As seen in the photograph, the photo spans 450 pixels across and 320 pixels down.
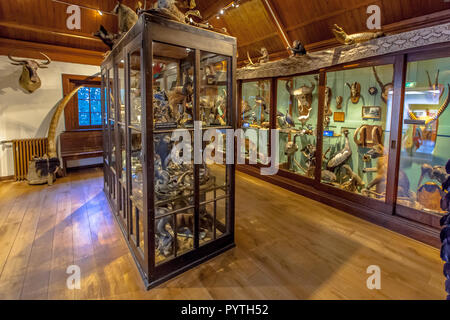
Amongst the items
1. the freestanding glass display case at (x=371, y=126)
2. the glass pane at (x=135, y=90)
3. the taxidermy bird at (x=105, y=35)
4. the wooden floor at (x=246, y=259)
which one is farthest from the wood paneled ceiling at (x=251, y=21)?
the glass pane at (x=135, y=90)

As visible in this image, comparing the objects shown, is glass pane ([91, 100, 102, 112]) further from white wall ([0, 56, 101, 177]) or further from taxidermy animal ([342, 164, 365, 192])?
taxidermy animal ([342, 164, 365, 192])

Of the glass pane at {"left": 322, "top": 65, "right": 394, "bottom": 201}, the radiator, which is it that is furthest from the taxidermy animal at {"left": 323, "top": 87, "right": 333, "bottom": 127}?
the radiator

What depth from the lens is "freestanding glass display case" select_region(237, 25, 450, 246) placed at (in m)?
2.86

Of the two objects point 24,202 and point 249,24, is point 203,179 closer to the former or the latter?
point 24,202

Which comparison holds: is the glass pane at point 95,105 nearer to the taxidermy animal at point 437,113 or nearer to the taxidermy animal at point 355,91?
the taxidermy animal at point 355,91

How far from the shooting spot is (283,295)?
1969 mm

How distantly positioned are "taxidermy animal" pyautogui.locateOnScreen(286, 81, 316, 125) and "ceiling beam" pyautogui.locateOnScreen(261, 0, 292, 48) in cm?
85

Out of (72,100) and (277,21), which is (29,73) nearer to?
(72,100)

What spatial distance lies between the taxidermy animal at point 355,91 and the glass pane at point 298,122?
58cm

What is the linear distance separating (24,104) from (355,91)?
5864 mm

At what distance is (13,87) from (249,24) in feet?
15.1

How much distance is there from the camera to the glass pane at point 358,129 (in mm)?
3332

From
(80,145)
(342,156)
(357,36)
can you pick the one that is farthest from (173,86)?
(80,145)
